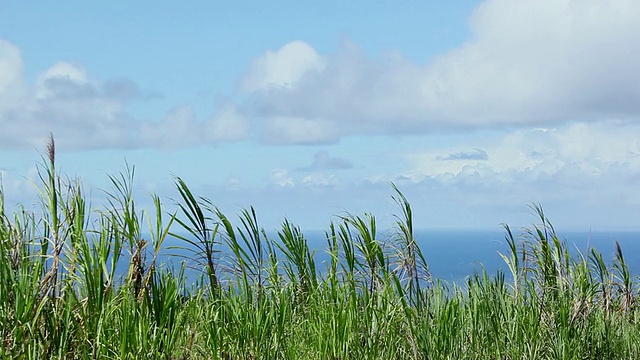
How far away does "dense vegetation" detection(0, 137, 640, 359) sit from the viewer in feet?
13.5

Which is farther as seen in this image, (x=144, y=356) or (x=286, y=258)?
(x=286, y=258)

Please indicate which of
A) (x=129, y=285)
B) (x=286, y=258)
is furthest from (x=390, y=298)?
(x=129, y=285)

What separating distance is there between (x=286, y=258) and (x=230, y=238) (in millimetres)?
560

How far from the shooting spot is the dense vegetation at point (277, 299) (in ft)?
13.5

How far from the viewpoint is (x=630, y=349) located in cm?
606

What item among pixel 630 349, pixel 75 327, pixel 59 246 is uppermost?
pixel 59 246

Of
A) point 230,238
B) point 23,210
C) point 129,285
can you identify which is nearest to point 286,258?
point 230,238

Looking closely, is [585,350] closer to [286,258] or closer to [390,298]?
[390,298]

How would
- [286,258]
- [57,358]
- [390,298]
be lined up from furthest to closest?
[286,258]
[390,298]
[57,358]

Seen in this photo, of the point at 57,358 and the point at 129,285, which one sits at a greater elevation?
the point at 129,285

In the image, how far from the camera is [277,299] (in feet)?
16.2

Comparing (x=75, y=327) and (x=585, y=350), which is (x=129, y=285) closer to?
(x=75, y=327)

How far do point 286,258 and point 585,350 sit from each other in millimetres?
2038

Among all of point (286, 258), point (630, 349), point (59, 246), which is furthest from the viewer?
point (630, 349)
